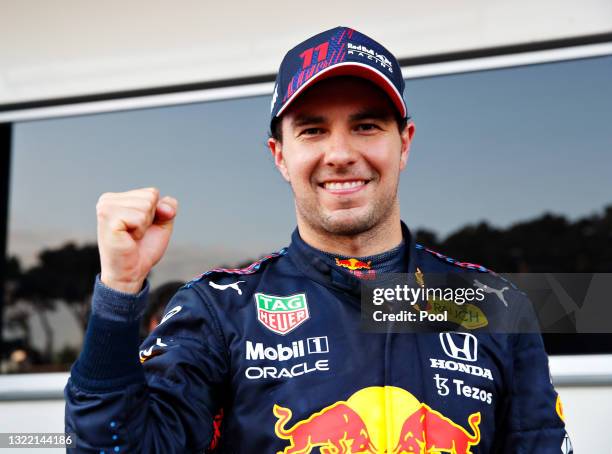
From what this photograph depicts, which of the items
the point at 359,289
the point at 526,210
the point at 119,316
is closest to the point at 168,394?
the point at 119,316

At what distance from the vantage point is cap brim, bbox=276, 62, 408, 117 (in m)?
1.27

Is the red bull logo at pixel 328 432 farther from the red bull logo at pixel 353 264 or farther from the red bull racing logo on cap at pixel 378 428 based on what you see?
the red bull logo at pixel 353 264

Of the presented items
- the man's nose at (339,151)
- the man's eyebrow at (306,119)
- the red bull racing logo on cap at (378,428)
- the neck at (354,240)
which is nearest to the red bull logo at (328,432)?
the red bull racing logo on cap at (378,428)

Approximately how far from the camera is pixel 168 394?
0.99m

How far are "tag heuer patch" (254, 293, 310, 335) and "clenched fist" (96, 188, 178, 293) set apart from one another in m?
0.34

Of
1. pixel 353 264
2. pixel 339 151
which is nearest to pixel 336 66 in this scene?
pixel 339 151

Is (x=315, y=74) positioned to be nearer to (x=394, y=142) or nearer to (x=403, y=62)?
A: (x=394, y=142)

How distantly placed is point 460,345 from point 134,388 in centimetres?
66

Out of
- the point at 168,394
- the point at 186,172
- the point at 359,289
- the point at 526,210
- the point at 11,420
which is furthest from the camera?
the point at 186,172

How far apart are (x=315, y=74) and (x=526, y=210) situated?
5.18 ft

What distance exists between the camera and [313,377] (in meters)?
1.13

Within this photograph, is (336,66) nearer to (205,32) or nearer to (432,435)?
(432,435)

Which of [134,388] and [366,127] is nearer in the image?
[134,388]

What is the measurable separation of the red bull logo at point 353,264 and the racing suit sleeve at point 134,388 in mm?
370
